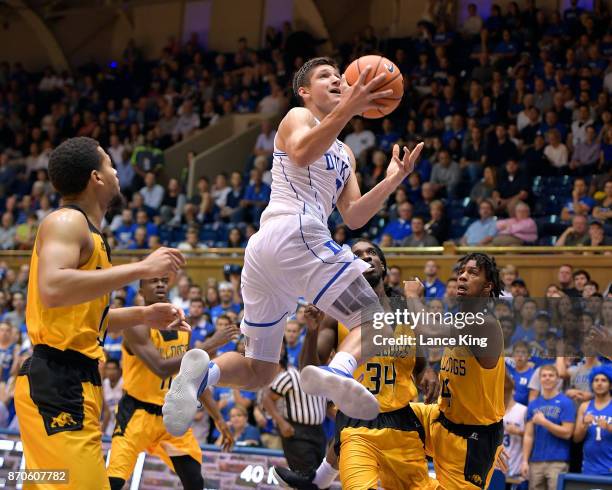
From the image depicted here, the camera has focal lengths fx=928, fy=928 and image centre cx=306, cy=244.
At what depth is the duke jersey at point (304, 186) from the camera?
198 inches

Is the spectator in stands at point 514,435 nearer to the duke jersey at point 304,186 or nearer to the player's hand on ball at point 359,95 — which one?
the duke jersey at point 304,186

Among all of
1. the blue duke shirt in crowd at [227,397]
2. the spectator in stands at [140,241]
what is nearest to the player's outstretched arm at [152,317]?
the blue duke shirt in crowd at [227,397]

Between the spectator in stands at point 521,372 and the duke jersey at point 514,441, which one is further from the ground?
the spectator in stands at point 521,372

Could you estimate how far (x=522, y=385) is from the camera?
9.09m

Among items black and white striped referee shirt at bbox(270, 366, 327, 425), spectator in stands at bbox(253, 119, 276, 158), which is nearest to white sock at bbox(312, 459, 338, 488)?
black and white striped referee shirt at bbox(270, 366, 327, 425)

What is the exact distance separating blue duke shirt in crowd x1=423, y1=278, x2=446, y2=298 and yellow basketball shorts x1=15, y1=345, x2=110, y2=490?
680cm

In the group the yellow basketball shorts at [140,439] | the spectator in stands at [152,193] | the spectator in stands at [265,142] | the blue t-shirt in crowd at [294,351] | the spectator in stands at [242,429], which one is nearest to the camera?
the yellow basketball shorts at [140,439]

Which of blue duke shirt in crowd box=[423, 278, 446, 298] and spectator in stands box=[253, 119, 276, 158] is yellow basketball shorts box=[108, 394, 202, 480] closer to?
blue duke shirt in crowd box=[423, 278, 446, 298]

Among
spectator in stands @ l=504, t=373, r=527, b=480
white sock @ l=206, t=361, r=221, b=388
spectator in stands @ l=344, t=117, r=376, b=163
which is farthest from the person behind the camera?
spectator in stands @ l=344, t=117, r=376, b=163

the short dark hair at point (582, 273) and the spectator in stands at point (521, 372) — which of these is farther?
the short dark hair at point (582, 273)

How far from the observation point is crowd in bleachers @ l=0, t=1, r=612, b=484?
396 inches

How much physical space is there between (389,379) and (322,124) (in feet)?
7.39

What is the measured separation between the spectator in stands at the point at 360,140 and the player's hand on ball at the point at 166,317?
33.8ft

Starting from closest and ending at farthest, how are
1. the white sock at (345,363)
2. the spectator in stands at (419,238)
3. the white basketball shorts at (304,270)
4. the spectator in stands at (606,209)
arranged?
the white sock at (345,363)
the white basketball shorts at (304,270)
the spectator in stands at (606,209)
the spectator in stands at (419,238)
